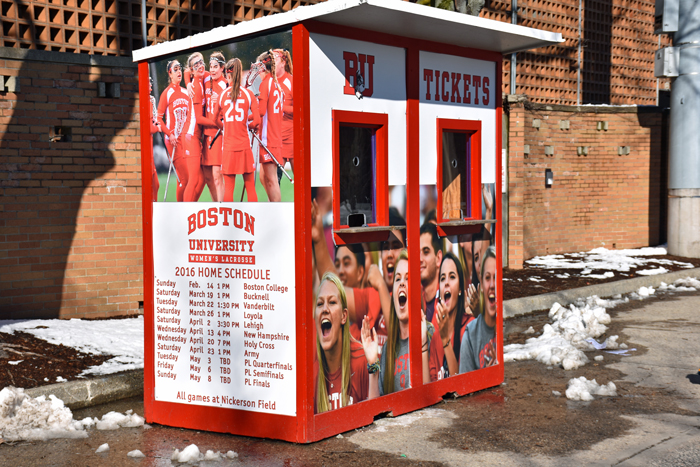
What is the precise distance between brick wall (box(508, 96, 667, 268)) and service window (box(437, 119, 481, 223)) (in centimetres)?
700

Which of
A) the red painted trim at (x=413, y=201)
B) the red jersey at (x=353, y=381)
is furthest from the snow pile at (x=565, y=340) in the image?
the red jersey at (x=353, y=381)

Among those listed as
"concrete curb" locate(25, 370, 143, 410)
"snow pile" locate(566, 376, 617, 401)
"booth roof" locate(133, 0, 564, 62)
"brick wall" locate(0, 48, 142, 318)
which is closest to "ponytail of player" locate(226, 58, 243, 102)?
"booth roof" locate(133, 0, 564, 62)

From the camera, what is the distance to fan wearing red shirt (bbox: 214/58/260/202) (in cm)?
514

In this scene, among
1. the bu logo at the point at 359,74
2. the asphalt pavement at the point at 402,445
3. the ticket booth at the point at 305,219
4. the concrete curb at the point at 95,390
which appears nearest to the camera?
the asphalt pavement at the point at 402,445

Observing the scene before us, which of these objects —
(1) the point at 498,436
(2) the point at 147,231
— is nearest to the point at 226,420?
(2) the point at 147,231

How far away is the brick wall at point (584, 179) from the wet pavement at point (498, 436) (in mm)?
7100

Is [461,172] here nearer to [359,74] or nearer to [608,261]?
[359,74]

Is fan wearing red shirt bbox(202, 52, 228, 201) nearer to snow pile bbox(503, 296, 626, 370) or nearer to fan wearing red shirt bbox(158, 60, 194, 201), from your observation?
fan wearing red shirt bbox(158, 60, 194, 201)

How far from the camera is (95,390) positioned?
6.07 metres

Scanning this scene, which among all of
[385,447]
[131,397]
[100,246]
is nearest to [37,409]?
[131,397]

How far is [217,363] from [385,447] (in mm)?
1292

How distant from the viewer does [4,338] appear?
280 inches

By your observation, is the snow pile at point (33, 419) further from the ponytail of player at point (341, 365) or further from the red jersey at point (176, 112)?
the red jersey at point (176, 112)

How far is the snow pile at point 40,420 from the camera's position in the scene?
520 centimetres
